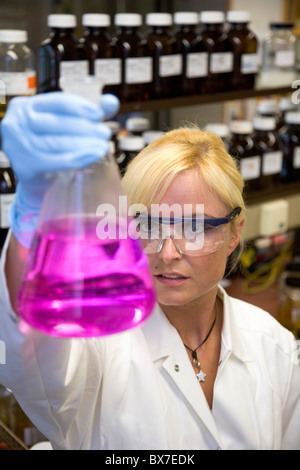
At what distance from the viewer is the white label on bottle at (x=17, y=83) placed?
184 centimetres

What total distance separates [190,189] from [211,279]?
203mm

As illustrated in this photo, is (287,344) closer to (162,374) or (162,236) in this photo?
(162,374)

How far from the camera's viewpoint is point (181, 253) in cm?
135

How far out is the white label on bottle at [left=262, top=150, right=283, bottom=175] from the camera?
2.60 meters

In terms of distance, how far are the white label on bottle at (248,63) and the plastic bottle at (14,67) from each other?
85cm

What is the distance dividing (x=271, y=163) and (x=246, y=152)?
5.8 inches

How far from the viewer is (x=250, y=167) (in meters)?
2.55

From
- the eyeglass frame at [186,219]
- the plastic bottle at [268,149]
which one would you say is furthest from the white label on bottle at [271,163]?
the eyeglass frame at [186,219]

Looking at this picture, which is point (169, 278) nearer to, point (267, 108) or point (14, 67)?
point (14, 67)

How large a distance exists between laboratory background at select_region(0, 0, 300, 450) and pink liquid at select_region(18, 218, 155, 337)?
96 cm

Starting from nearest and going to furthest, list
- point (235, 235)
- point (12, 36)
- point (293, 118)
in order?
point (235, 235), point (12, 36), point (293, 118)

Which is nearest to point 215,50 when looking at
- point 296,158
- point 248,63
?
point 248,63

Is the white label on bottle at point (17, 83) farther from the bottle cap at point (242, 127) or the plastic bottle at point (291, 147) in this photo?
the plastic bottle at point (291, 147)

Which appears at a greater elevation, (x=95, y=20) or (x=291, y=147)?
(x=95, y=20)
